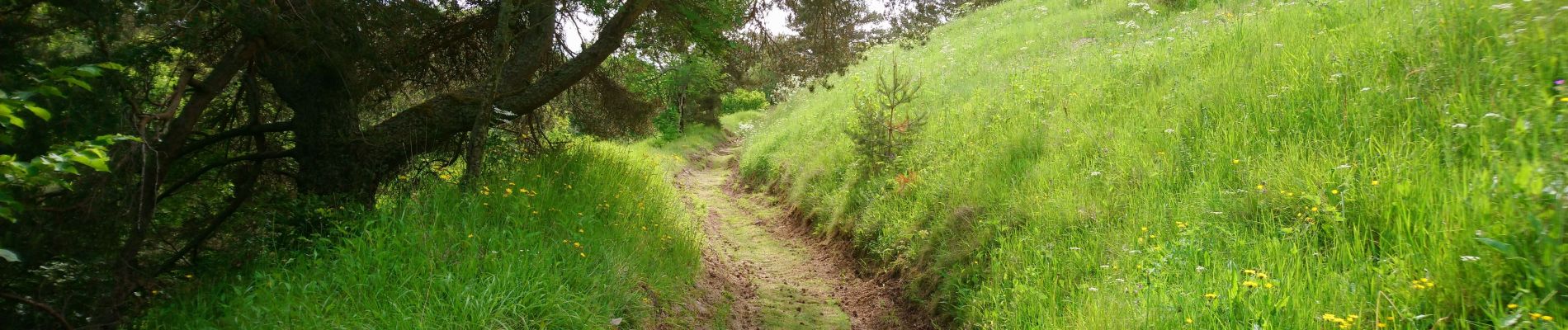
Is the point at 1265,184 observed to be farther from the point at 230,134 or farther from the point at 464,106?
the point at 230,134

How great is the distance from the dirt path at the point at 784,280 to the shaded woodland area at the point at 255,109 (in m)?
2.18

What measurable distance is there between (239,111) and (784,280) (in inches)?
209

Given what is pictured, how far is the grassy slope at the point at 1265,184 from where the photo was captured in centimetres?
263

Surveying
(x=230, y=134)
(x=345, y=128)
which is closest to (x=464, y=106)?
(x=345, y=128)

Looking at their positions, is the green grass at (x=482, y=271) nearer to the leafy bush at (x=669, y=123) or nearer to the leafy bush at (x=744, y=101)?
the leafy bush at (x=669, y=123)

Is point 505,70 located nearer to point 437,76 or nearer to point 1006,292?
point 437,76

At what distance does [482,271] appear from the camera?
4242 millimetres

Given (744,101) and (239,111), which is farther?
(744,101)

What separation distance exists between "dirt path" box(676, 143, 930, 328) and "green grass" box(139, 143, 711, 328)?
23.3 inches

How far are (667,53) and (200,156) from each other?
4609 millimetres

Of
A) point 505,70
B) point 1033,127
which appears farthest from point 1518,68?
point 505,70

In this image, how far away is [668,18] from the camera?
23.1 ft

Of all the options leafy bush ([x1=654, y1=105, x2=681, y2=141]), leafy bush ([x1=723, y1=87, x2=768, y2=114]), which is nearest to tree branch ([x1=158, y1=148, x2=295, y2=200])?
leafy bush ([x1=654, y1=105, x2=681, y2=141])

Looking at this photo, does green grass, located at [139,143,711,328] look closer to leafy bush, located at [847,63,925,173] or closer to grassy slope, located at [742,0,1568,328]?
grassy slope, located at [742,0,1568,328]
